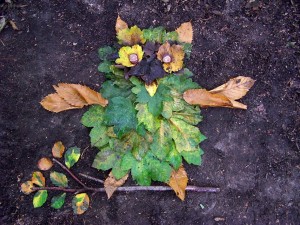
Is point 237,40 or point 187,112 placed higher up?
point 237,40

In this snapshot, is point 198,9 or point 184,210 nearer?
point 184,210

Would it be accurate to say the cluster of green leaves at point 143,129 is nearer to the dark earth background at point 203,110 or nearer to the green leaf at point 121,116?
the green leaf at point 121,116

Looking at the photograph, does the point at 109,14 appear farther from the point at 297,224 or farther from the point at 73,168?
the point at 297,224

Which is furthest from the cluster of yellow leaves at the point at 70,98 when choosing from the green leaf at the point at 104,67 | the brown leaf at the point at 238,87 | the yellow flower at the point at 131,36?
the brown leaf at the point at 238,87

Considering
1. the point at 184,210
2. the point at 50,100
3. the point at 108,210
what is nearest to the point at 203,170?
the point at 184,210

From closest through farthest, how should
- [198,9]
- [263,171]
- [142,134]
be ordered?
[142,134], [263,171], [198,9]

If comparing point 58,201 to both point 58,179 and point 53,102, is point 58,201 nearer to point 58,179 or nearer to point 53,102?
point 58,179
